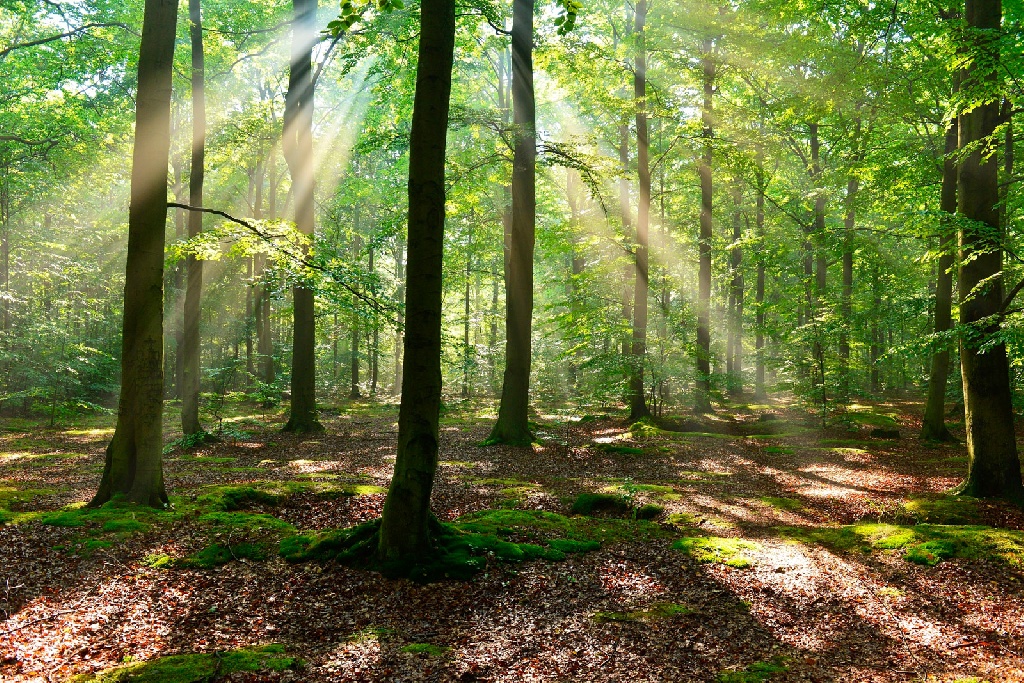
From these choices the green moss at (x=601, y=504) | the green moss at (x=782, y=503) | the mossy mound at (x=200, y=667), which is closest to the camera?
the mossy mound at (x=200, y=667)

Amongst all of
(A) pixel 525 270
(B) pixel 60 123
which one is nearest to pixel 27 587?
(A) pixel 525 270

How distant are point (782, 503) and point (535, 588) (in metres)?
5.55

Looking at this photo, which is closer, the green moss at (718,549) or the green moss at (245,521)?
the green moss at (718,549)

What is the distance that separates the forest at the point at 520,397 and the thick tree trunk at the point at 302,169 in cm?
12

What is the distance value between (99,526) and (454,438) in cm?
1001

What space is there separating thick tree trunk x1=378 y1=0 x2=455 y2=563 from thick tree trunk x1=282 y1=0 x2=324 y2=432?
10.4 m

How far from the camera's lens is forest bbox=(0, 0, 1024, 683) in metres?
4.71

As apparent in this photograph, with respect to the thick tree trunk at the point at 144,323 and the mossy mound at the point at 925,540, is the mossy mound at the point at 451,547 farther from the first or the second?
the mossy mound at the point at 925,540

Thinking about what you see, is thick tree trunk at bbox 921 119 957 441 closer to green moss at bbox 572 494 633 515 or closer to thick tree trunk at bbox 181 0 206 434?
green moss at bbox 572 494 633 515

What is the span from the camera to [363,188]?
2455cm

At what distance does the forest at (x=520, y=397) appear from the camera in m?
4.71

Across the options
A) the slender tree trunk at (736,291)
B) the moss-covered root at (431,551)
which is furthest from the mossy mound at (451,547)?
the slender tree trunk at (736,291)

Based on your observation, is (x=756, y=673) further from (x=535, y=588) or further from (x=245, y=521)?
(x=245, y=521)

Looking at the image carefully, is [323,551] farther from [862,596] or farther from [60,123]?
[60,123]
